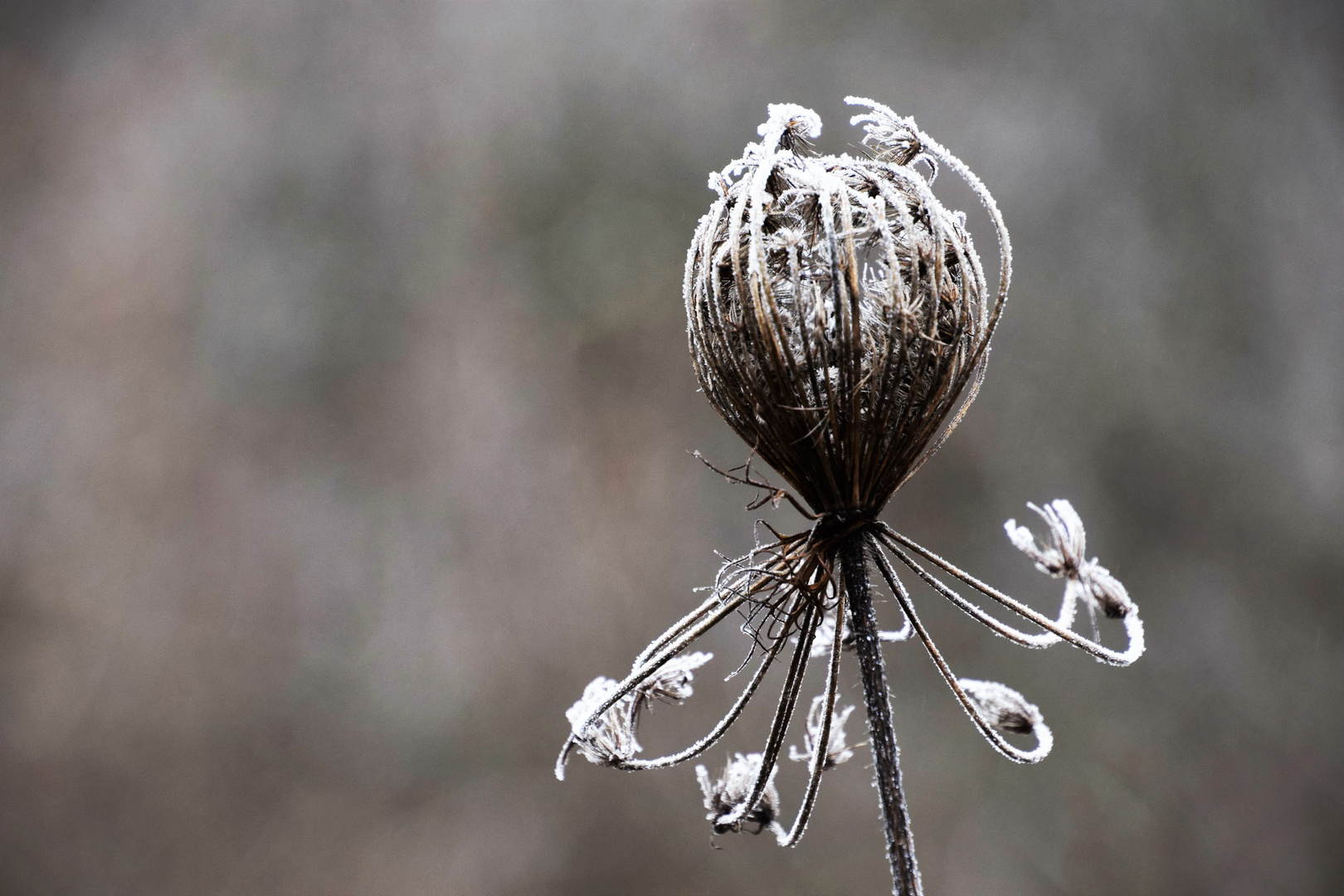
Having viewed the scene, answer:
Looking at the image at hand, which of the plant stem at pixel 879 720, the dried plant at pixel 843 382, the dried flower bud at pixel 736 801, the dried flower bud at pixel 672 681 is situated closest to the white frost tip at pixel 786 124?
the dried plant at pixel 843 382

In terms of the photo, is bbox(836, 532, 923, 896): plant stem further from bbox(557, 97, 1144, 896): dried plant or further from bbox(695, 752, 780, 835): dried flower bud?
bbox(695, 752, 780, 835): dried flower bud

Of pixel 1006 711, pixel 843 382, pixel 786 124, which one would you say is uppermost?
pixel 786 124

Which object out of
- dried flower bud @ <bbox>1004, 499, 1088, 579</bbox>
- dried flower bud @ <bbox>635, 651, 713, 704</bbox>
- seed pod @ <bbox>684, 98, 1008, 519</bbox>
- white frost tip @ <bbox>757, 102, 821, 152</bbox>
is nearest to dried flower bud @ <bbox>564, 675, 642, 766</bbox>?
dried flower bud @ <bbox>635, 651, 713, 704</bbox>

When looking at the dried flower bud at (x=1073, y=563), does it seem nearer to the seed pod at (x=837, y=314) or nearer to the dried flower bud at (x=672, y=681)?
the seed pod at (x=837, y=314)

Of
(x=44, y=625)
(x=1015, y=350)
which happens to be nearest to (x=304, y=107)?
(x=44, y=625)


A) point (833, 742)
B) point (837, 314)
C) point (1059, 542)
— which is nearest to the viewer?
point (837, 314)

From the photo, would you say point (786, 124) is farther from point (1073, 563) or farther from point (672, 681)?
point (672, 681)

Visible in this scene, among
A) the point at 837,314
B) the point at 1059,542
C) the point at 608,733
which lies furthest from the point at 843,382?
the point at 608,733

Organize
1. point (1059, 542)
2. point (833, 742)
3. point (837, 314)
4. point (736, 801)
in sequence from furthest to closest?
point (833, 742) → point (736, 801) → point (1059, 542) → point (837, 314)

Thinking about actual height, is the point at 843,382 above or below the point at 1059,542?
above
